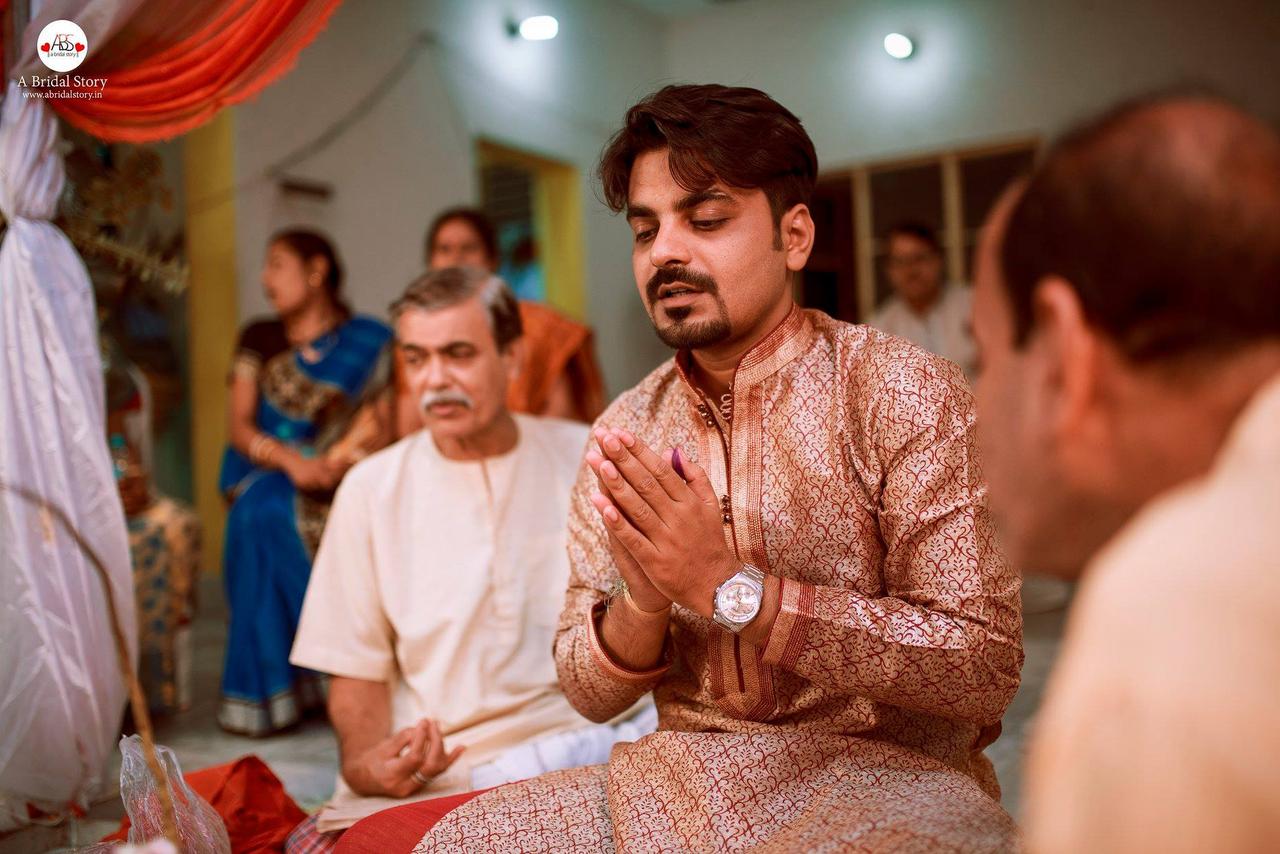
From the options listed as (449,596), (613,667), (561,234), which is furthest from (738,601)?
(561,234)

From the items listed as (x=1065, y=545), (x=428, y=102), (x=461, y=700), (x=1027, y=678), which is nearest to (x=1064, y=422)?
(x=1065, y=545)

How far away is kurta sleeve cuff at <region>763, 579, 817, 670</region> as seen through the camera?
1562 mm

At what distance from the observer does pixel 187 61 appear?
258 centimetres

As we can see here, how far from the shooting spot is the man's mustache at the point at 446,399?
2.80 metres

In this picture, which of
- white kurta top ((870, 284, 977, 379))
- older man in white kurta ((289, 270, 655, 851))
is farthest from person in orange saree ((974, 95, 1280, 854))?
white kurta top ((870, 284, 977, 379))

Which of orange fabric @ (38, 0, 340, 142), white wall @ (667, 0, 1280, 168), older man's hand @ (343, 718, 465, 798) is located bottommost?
older man's hand @ (343, 718, 465, 798)

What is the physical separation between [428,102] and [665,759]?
229 inches

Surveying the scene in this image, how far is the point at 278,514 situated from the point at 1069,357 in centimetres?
358

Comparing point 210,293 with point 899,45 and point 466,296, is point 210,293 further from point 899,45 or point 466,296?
point 899,45

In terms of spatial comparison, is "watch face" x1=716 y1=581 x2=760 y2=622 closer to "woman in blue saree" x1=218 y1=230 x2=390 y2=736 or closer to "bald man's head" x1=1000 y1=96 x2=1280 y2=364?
"bald man's head" x1=1000 y1=96 x2=1280 y2=364

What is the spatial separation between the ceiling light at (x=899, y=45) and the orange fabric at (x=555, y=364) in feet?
16.2

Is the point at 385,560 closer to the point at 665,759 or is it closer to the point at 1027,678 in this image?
the point at 665,759

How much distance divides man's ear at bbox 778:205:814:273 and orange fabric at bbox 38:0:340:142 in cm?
125

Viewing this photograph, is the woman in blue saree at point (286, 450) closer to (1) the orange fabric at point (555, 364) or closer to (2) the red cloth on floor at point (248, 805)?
(1) the orange fabric at point (555, 364)
